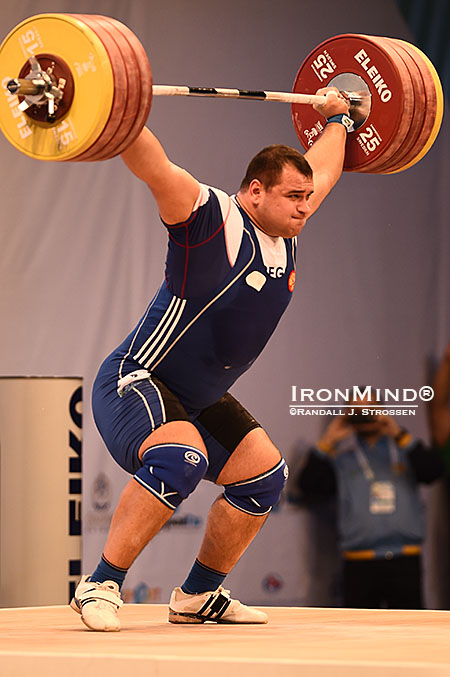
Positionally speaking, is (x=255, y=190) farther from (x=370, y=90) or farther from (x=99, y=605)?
(x=99, y=605)

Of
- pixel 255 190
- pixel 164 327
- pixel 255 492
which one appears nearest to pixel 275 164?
pixel 255 190

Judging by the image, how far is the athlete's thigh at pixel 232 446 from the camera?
11.1ft

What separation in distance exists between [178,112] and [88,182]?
57 cm

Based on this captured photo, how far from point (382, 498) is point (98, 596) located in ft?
8.97

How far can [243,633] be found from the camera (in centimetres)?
300

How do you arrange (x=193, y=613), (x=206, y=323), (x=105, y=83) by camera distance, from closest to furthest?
1. (x=105, y=83)
2. (x=206, y=323)
3. (x=193, y=613)

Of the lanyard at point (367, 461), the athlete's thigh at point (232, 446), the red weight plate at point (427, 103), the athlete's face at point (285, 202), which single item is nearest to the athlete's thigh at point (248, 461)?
the athlete's thigh at point (232, 446)

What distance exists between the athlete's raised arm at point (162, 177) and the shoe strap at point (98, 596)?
3.19ft

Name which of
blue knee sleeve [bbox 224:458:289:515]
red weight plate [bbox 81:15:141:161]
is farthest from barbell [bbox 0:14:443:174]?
blue knee sleeve [bbox 224:458:289:515]

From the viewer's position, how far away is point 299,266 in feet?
18.9

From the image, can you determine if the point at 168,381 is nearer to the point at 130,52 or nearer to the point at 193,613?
the point at 193,613

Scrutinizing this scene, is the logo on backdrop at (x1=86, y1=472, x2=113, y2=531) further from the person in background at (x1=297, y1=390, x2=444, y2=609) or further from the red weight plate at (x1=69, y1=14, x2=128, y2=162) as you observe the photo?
the red weight plate at (x1=69, y1=14, x2=128, y2=162)

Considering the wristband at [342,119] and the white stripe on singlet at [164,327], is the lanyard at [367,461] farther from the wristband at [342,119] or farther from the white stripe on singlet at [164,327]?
the white stripe on singlet at [164,327]

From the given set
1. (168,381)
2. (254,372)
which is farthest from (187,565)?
(168,381)
